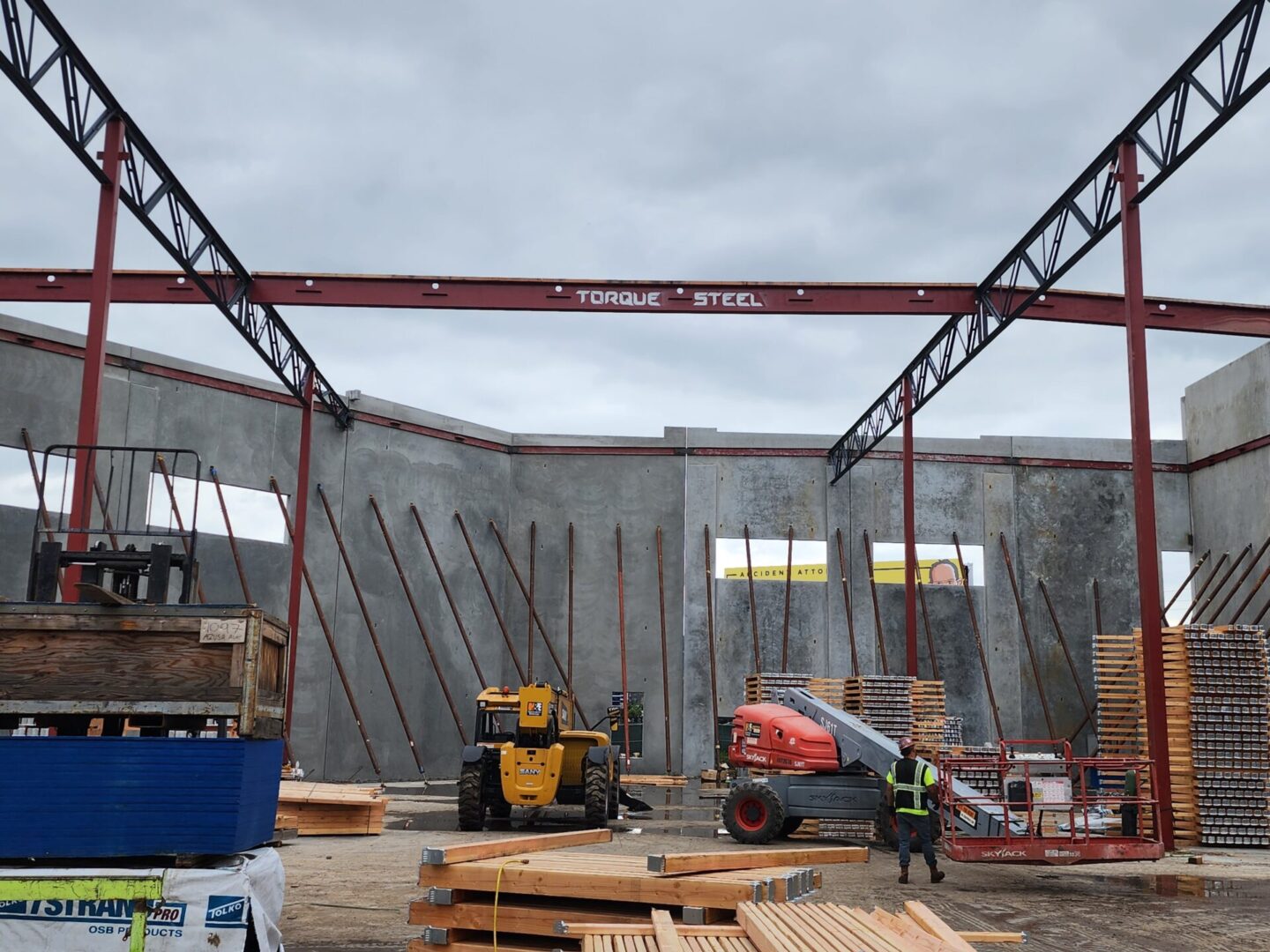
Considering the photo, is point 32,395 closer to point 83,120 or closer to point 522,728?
point 83,120

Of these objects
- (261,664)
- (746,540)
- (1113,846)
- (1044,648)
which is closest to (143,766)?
(261,664)

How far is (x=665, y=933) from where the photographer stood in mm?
6688

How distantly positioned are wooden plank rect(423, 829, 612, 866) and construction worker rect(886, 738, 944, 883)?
13.5ft

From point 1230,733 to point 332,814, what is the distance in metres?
13.1

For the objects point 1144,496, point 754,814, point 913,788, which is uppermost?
point 1144,496

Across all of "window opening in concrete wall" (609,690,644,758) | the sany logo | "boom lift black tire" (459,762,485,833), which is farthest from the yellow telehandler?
"window opening in concrete wall" (609,690,644,758)

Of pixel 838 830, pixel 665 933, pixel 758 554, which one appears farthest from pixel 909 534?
pixel 665 933

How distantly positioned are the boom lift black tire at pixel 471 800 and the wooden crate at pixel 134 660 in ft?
35.5

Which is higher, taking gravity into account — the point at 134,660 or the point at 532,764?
the point at 134,660

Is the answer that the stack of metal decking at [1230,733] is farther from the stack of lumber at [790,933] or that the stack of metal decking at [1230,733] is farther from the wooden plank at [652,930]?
the wooden plank at [652,930]

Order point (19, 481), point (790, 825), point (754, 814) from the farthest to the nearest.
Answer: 1. point (19, 481)
2. point (790, 825)
3. point (754, 814)

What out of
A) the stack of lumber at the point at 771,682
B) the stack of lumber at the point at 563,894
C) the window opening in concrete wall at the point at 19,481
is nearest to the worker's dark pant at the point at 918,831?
the stack of lumber at the point at 563,894

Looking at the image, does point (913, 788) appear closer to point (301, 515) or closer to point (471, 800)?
point (471, 800)

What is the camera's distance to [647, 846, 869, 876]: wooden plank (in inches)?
306
